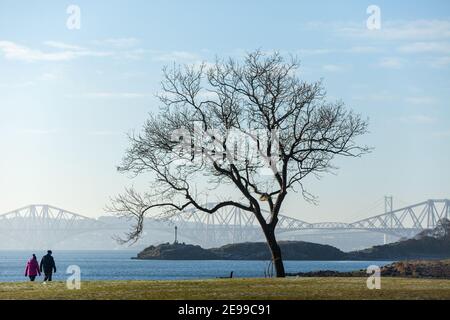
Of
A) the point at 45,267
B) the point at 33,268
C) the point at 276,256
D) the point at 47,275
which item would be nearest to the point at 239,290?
the point at 47,275

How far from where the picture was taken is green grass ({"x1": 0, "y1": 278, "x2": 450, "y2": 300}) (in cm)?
2614

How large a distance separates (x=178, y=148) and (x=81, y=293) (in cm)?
1350

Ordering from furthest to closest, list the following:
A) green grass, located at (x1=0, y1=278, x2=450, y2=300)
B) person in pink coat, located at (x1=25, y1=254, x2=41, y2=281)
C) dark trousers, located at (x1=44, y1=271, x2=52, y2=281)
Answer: person in pink coat, located at (x1=25, y1=254, x2=41, y2=281) → dark trousers, located at (x1=44, y1=271, x2=52, y2=281) → green grass, located at (x1=0, y1=278, x2=450, y2=300)

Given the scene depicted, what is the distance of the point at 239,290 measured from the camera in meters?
28.4

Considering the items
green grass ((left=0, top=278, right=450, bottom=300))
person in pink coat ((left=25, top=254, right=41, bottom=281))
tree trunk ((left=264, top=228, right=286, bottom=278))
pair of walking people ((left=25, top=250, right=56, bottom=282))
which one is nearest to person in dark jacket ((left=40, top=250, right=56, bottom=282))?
pair of walking people ((left=25, top=250, right=56, bottom=282))

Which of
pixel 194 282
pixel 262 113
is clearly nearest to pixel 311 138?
pixel 262 113

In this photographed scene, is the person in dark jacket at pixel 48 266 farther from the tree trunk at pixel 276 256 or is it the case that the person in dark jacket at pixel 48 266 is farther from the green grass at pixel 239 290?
the tree trunk at pixel 276 256

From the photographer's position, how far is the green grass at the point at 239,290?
1029 inches

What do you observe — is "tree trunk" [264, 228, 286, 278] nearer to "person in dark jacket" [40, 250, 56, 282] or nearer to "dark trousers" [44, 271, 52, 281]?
"person in dark jacket" [40, 250, 56, 282]

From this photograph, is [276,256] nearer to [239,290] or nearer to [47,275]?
[47,275]

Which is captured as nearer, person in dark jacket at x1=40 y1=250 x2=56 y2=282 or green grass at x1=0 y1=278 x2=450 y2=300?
green grass at x1=0 y1=278 x2=450 y2=300

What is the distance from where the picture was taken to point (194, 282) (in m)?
32.8

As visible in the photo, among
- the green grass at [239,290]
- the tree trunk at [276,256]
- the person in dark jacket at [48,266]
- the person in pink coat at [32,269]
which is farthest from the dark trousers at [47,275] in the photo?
the tree trunk at [276,256]
